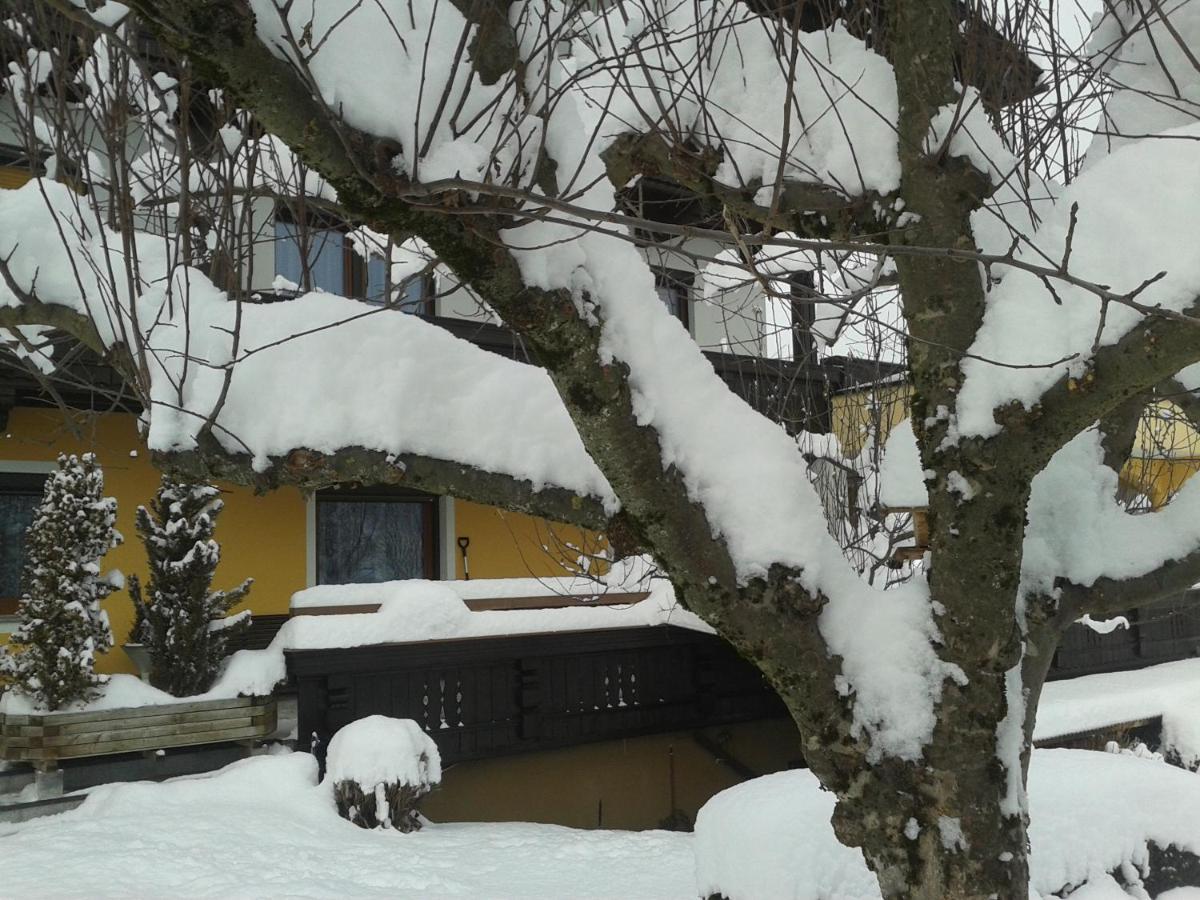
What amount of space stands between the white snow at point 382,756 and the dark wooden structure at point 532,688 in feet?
3.12

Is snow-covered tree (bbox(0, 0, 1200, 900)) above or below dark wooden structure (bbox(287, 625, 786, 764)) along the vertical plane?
above

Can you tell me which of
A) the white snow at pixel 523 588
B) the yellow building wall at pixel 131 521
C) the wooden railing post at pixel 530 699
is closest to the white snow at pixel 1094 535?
the white snow at pixel 523 588

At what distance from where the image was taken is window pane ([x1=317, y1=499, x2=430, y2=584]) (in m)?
11.5

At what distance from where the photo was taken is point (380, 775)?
6.95 m

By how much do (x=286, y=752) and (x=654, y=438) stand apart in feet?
24.5

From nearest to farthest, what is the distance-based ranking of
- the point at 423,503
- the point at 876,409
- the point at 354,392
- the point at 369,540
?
1. the point at 354,392
2. the point at 876,409
3. the point at 369,540
4. the point at 423,503

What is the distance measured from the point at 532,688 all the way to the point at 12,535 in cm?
570

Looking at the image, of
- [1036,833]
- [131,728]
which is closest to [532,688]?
[131,728]

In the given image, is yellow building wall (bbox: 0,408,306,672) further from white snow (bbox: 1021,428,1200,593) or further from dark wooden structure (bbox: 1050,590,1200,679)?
dark wooden structure (bbox: 1050,590,1200,679)

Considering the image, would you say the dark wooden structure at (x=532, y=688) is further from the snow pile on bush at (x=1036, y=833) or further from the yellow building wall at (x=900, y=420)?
the snow pile on bush at (x=1036, y=833)

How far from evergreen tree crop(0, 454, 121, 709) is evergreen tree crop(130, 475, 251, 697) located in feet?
1.53

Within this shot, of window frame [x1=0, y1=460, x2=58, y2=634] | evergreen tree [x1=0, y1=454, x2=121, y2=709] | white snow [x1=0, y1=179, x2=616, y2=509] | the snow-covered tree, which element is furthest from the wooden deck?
white snow [x1=0, y1=179, x2=616, y2=509]

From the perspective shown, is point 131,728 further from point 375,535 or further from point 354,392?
point 354,392

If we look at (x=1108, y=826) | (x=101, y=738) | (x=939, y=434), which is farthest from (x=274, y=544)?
(x=939, y=434)
